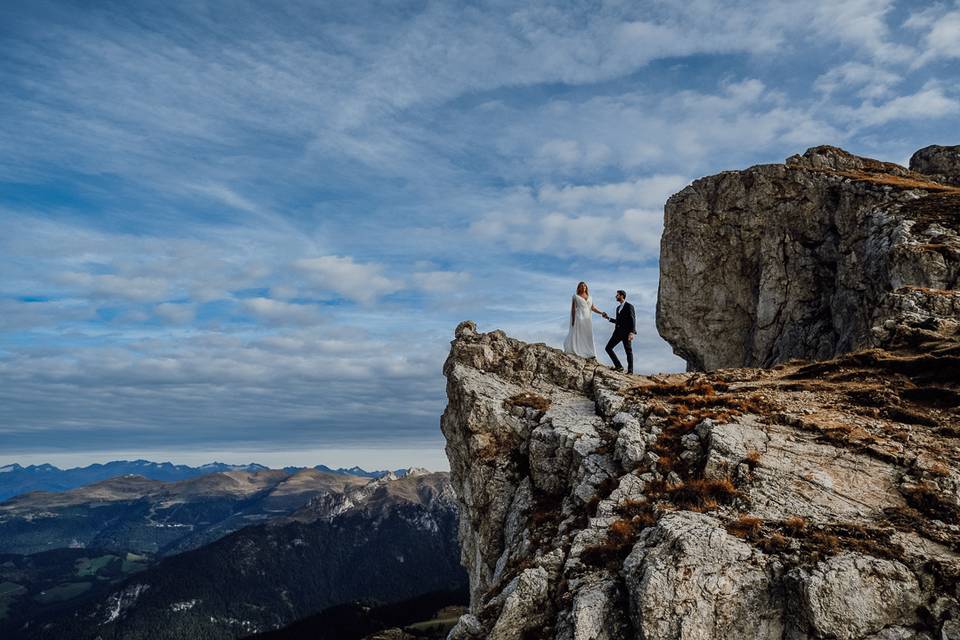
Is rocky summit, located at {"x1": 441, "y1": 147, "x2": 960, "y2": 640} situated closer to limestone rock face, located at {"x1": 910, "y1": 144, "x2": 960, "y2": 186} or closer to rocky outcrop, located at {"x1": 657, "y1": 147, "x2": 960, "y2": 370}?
rocky outcrop, located at {"x1": 657, "y1": 147, "x2": 960, "y2": 370}

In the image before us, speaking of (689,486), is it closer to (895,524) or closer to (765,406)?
(895,524)

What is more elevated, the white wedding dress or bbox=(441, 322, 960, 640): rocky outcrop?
the white wedding dress

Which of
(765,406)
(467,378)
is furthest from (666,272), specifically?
(765,406)

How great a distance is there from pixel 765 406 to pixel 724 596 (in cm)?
1301

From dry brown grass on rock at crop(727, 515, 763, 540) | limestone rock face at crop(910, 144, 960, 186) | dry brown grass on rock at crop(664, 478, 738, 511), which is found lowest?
dry brown grass on rock at crop(727, 515, 763, 540)

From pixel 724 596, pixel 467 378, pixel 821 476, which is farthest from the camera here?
pixel 467 378

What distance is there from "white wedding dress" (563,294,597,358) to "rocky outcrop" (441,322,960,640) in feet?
20.5

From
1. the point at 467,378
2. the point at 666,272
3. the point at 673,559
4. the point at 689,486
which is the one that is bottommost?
the point at 673,559

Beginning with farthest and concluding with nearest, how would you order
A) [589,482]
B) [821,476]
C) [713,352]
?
[713,352] < [589,482] < [821,476]

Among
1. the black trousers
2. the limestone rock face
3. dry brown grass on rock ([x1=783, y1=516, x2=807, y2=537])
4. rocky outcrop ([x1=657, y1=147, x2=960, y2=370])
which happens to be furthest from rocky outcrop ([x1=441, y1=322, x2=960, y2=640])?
the limestone rock face

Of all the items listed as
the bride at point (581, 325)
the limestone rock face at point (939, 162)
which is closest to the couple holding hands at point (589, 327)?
the bride at point (581, 325)

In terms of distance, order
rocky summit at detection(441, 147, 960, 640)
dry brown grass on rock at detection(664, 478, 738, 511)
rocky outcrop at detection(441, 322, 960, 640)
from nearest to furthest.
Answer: rocky outcrop at detection(441, 322, 960, 640) < rocky summit at detection(441, 147, 960, 640) < dry brown grass on rock at detection(664, 478, 738, 511)

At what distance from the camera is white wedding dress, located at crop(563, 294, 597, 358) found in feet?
138

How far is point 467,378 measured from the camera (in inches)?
1565
